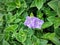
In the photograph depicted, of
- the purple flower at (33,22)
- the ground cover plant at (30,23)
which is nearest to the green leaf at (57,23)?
the ground cover plant at (30,23)

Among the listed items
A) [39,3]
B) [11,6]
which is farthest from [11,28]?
[39,3]

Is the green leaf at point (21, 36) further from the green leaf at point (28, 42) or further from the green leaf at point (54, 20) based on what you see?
the green leaf at point (54, 20)

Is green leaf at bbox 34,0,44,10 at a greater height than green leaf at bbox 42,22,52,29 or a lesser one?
greater

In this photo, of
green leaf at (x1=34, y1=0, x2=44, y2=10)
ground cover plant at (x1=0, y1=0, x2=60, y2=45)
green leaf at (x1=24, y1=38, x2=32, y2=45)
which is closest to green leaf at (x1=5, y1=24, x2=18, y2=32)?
ground cover plant at (x1=0, y1=0, x2=60, y2=45)

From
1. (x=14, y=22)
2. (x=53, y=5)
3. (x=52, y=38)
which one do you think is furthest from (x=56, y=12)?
(x=14, y=22)

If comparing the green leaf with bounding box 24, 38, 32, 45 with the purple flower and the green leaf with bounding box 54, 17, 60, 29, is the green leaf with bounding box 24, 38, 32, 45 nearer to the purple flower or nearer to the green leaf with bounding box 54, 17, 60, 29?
the purple flower

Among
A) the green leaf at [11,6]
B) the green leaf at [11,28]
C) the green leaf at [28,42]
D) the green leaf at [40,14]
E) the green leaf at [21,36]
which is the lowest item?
the green leaf at [28,42]

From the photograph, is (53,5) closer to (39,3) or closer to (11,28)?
A: (39,3)

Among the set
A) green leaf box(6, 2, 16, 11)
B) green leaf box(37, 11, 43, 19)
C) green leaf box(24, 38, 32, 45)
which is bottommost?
green leaf box(24, 38, 32, 45)
